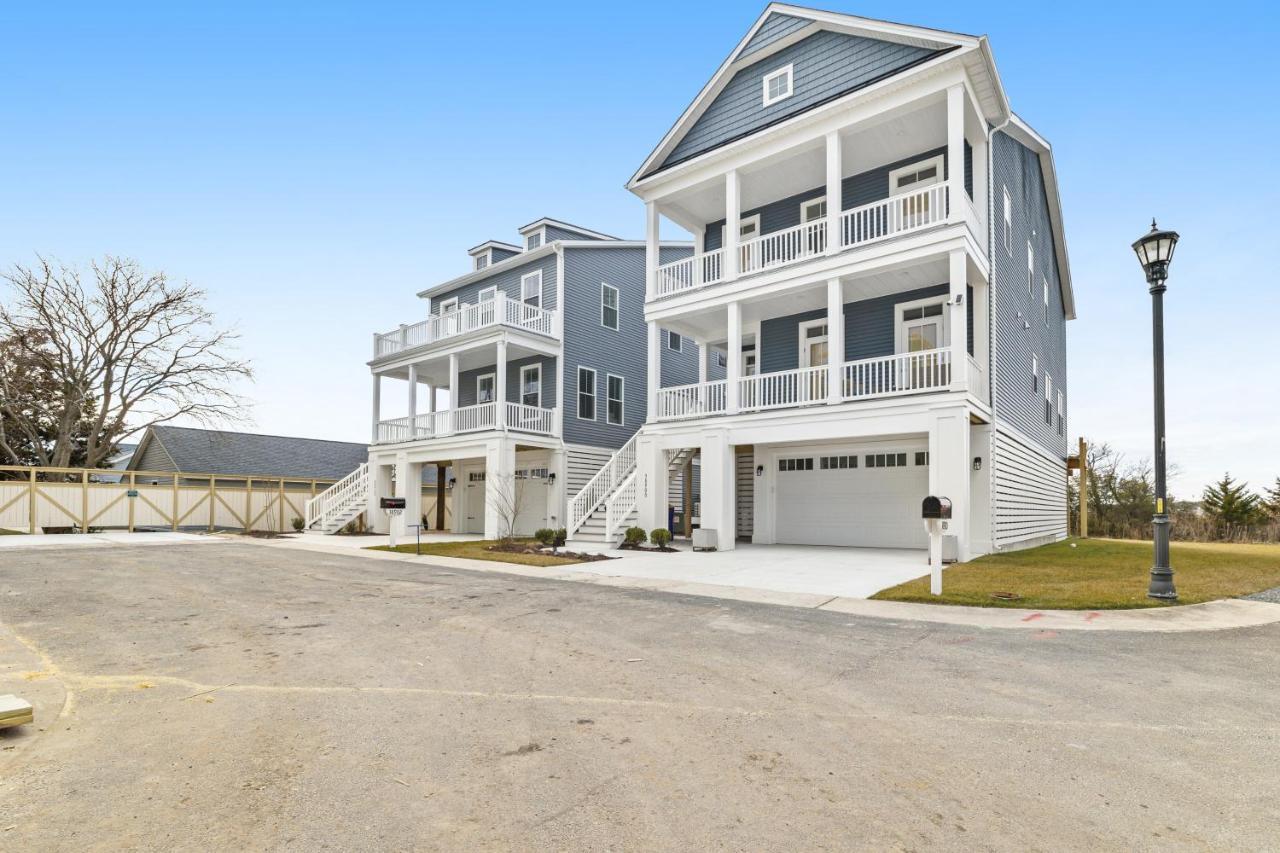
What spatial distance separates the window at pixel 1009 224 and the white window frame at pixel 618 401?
531 inches

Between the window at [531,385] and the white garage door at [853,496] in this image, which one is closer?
the white garage door at [853,496]

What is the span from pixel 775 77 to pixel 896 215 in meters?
5.35

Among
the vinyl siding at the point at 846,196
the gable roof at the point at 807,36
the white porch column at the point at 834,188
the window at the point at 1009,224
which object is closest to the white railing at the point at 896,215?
the white porch column at the point at 834,188

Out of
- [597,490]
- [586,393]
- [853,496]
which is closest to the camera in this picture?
[853,496]

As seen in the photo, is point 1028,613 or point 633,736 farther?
point 1028,613

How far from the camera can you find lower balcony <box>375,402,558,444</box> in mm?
21375

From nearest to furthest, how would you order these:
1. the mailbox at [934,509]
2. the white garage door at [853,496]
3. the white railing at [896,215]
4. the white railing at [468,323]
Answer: the mailbox at [934,509] < the white railing at [896,215] < the white garage door at [853,496] < the white railing at [468,323]

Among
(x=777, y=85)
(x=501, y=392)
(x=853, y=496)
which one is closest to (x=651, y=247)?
(x=777, y=85)

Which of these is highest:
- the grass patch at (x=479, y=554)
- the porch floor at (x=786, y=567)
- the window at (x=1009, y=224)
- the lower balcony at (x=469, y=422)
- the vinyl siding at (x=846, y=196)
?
the vinyl siding at (x=846, y=196)

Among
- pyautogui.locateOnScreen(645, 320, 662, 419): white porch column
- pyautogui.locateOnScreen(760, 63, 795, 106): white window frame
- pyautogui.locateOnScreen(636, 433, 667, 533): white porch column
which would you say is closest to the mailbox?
pyautogui.locateOnScreen(636, 433, 667, 533): white porch column

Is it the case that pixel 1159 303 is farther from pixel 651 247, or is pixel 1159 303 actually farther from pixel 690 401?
pixel 651 247

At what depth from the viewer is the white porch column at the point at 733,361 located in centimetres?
1616

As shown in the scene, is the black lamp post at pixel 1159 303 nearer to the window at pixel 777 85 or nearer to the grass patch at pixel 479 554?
the grass patch at pixel 479 554

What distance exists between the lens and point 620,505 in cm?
1784
